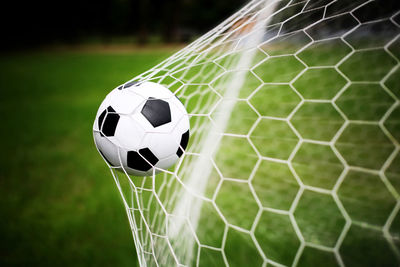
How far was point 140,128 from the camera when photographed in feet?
3.50

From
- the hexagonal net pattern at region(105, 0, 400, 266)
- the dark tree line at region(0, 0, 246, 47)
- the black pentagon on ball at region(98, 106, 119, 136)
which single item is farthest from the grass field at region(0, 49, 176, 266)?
the dark tree line at region(0, 0, 246, 47)

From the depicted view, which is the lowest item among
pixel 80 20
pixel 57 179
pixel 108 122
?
pixel 80 20

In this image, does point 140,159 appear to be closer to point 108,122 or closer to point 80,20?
point 108,122

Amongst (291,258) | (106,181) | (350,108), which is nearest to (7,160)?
(106,181)

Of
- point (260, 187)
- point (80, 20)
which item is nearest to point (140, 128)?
point (260, 187)

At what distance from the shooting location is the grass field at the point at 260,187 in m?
1.28

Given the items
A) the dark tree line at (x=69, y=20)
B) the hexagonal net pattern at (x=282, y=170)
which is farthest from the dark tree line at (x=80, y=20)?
the hexagonal net pattern at (x=282, y=170)

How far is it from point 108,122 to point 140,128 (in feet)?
0.40

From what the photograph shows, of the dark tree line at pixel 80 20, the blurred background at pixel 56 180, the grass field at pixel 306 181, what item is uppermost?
the grass field at pixel 306 181

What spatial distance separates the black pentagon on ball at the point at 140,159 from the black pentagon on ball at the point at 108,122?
11cm

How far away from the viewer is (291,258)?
125cm

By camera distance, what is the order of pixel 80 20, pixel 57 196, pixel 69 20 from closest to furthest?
1. pixel 57 196
2. pixel 69 20
3. pixel 80 20

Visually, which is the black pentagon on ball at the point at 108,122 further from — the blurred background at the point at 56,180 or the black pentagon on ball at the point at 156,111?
the blurred background at the point at 56,180

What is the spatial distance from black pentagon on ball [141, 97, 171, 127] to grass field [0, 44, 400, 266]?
310 millimetres
